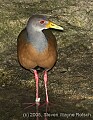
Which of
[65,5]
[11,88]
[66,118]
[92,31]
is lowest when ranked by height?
[66,118]

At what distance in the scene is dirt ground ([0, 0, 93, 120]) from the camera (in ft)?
21.5

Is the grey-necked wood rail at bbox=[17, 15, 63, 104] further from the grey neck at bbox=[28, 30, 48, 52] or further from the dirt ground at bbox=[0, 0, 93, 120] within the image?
the dirt ground at bbox=[0, 0, 93, 120]

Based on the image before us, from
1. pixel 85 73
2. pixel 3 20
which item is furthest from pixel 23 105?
pixel 3 20

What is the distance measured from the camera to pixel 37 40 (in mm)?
6820

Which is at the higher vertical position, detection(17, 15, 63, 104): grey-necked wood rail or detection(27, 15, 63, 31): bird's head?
detection(27, 15, 63, 31): bird's head

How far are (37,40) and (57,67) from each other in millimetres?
1052

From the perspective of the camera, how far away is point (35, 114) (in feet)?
21.1

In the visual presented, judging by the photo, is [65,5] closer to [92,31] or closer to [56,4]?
[56,4]

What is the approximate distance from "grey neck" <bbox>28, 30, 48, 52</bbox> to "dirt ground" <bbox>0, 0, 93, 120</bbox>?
760 mm

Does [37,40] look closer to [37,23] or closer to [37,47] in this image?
[37,47]

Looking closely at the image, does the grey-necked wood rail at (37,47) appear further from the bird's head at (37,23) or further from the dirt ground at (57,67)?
the dirt ground at (57,67)

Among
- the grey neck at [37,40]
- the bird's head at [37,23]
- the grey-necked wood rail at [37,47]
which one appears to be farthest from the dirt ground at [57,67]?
the bird's head at [37,23]

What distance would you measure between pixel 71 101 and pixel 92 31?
2.23 metres

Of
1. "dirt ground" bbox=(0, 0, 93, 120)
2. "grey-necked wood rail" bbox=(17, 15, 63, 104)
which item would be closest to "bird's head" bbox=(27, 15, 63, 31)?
"grey-necked wood rail" bbox=(17, 15, 63, 104)
